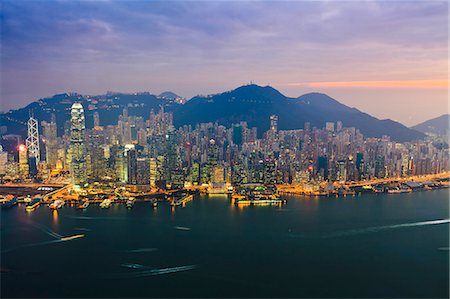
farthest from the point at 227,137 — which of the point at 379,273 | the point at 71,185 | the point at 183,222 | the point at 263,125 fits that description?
the point at 379,273

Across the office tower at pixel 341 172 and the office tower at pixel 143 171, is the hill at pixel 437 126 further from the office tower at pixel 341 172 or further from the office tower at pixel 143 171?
the office tower at pixel 143 171

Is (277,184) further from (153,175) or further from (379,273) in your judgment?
(379,273)

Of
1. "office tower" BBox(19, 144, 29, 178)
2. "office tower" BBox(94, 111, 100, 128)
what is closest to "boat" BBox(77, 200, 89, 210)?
"office tower" BBox(19, 144, 29, 178)

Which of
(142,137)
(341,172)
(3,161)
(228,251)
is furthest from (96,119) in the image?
(228,251)

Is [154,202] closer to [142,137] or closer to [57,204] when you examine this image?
[57,204]

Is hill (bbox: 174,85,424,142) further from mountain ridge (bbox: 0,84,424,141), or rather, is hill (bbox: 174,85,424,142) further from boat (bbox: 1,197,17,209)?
boat (bbox: 1,197,17,209)
